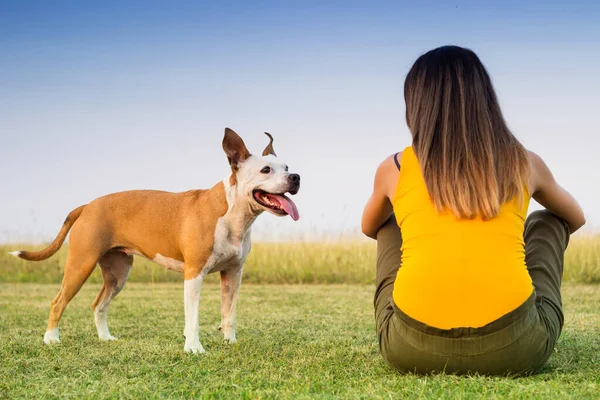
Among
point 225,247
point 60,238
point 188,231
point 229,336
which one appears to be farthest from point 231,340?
point 60,238

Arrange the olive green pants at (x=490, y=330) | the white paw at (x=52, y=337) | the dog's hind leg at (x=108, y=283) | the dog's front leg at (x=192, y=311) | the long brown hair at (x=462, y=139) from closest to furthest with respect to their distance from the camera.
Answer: the long brown hair at (x=462, y=139), the olive green pants at (x=490, y=330), the dog's front leg at (x=192, y=311), the white paw at (x=52, y=337), the dog's hind leg at (x=108, y=283)

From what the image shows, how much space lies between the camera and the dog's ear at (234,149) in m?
4.89

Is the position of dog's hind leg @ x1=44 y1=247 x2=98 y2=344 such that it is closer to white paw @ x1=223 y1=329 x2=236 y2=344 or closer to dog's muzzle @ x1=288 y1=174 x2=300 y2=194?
white paw @ x1=223 y1=329 x2=236 y2=344

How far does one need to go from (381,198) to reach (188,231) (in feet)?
6.44

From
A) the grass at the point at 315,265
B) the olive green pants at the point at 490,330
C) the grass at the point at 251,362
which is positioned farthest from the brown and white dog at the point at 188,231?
the grass at the point at 315,265

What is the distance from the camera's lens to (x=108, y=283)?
18.5 ft

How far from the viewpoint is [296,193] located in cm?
488

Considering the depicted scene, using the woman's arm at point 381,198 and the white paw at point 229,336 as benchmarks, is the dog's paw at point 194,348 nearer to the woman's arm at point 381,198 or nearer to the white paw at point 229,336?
the white paw at point 229,336

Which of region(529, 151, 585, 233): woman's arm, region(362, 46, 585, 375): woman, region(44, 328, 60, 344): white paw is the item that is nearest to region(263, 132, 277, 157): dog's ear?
region(362, 46, 585, 375): woman

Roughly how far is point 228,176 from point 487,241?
2.45m

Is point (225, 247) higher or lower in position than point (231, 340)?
higher

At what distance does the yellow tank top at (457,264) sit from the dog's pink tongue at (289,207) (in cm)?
168

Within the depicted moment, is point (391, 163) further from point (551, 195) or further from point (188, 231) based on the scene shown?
point (188, 231)

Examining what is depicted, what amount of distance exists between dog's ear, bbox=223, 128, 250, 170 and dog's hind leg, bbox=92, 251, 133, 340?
56.1 inches
